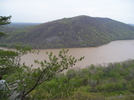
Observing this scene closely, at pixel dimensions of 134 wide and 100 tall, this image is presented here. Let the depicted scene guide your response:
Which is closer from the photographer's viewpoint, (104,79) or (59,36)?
(104,79)

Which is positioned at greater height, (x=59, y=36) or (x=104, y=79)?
(x=59, y=36)

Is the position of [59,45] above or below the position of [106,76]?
above

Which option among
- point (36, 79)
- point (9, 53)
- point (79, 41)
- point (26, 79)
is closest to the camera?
point (26, 79)

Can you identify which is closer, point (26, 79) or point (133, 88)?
point (26, 79)

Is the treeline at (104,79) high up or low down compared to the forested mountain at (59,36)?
down

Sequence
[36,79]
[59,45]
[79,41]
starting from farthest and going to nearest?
[79,41] < [59,45] < [36,79]

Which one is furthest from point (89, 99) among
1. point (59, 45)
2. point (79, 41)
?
point (79, 41)

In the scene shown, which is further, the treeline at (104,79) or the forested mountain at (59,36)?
the forested mountain at (59,36)

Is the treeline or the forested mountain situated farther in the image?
the forested mountain

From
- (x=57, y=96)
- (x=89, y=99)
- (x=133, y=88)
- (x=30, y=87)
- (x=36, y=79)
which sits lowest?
(x=133, y=88)

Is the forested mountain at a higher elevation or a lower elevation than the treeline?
higher

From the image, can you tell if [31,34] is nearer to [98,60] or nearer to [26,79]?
[98,60]
